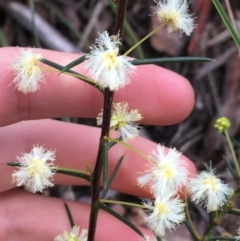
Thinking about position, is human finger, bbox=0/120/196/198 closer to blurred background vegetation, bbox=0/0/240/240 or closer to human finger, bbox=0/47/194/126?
human finger, bbox=0/47/194/126

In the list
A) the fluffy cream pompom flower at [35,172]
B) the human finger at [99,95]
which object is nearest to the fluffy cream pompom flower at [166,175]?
the fluffy cream pompom flower at [35,172]

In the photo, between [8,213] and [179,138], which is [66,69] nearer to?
[8,213]

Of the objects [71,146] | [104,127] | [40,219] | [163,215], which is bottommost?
[163,215]

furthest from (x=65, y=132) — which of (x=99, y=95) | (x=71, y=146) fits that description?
(x=99, y=95)

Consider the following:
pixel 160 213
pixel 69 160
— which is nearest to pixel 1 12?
pixel 69 160

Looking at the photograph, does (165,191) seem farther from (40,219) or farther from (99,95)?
(40,219)
